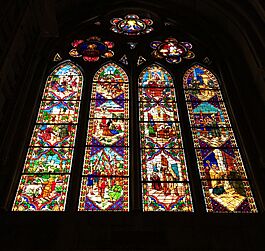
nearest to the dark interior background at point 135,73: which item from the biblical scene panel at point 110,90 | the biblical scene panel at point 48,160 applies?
the biblical scene panel at point 48,160

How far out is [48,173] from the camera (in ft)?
22.3

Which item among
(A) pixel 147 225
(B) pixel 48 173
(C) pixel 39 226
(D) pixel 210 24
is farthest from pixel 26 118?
(D) pixel 210 24

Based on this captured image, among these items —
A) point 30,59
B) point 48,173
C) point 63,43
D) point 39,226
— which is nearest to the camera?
point 39,226

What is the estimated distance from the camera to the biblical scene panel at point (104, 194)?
6.30m

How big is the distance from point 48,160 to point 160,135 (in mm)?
2036

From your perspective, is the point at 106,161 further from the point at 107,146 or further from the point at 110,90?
the point at 110,90

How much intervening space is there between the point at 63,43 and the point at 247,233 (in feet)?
20.0

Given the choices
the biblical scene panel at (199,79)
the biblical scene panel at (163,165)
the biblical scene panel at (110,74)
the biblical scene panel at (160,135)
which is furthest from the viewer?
the biblical scene panel at (110,74)

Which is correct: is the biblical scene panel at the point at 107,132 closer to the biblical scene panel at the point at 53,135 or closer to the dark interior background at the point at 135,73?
the biblical scene panel at the point at 53,135

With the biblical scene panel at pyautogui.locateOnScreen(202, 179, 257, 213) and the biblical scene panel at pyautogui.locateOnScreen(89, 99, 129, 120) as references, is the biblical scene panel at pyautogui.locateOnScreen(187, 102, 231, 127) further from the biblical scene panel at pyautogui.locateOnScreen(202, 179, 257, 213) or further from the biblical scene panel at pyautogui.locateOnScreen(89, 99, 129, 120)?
the biblical scene panel at pyautogui.locateOnScreen(202, 179, 257, 213)

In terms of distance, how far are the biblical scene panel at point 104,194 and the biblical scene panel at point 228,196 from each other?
4.27ft

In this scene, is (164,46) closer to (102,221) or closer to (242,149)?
(242,149)

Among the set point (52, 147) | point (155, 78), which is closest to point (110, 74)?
point (155, 78)

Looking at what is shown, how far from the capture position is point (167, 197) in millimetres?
6473
